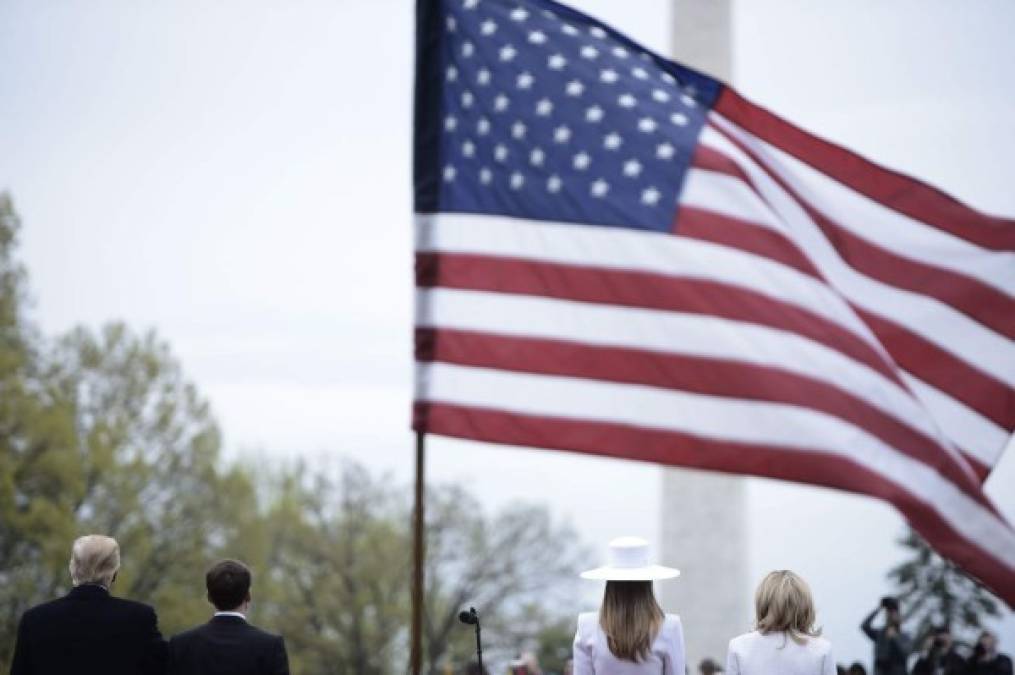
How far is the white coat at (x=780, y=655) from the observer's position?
25.0 ft

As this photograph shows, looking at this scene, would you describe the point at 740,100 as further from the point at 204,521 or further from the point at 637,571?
the point at 204,521

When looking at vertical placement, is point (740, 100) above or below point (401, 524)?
below

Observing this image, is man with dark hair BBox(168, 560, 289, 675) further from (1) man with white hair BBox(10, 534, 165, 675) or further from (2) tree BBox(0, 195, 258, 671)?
(2) tree BBox(0, 195, 258, 671)

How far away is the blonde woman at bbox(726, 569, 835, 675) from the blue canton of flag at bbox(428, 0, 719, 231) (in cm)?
160

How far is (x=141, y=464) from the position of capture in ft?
138

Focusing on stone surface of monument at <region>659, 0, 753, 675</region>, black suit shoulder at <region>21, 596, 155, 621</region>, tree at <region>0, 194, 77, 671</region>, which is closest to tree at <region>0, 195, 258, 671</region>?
tree at <region>0, 194, 77, 671</region>

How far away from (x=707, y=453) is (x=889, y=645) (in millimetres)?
13770

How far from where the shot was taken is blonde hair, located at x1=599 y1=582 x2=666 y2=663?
23.7 ft

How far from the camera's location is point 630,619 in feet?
23.8

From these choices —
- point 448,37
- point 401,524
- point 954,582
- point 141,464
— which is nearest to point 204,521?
point 141,464

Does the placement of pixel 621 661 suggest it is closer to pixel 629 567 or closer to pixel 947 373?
pixel 629 567

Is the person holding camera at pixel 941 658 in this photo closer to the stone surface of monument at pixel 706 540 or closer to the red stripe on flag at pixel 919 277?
the red stripe on flag at pixel 919 277

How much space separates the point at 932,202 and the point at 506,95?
188cm

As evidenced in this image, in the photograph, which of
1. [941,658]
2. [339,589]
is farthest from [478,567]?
[941,658]
